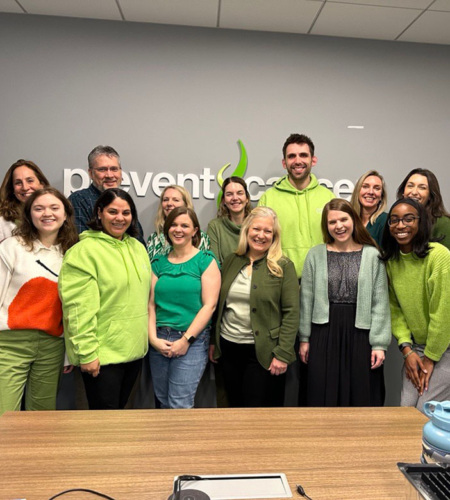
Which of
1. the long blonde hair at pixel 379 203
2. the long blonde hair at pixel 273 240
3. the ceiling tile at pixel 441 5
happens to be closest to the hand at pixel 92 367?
the long blonde hair at pixel 273 240

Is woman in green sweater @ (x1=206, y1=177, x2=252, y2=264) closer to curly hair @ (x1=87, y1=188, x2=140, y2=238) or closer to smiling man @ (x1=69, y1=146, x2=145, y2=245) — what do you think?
smiling man @ (x1=69, y1=146, x2=145, y2=245)

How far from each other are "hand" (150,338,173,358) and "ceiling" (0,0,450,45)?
95.9 inches

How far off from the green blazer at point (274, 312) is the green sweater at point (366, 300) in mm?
105

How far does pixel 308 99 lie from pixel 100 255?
2338 millimetres

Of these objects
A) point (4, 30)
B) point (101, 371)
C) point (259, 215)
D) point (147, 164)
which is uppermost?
point (4, 30)

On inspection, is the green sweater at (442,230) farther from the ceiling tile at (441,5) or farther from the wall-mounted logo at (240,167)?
the ceiling tile at (441,5)

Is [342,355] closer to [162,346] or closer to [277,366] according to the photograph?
[277,366]

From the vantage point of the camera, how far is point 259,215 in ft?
8.56

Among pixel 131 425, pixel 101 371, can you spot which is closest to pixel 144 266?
pixel 101 371

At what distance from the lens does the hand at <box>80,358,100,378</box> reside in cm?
217

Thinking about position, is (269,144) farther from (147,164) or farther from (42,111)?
(42,111)

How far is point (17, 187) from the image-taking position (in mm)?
2717

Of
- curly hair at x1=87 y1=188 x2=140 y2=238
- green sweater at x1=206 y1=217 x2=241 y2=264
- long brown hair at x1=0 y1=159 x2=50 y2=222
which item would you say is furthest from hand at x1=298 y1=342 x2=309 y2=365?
long brown hair at x1=0 y1=159 x2=50 y2=222

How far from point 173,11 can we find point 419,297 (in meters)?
A: 2.71
